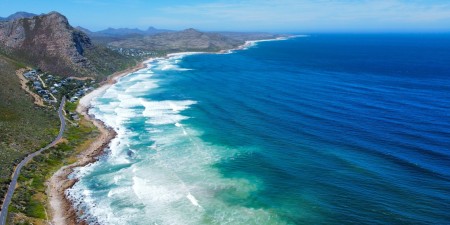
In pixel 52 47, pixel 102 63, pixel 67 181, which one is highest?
pixel 52 47

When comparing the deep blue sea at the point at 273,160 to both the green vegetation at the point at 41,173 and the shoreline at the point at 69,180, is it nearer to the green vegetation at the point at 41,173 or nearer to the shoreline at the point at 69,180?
the shoreline at the point at 69,180

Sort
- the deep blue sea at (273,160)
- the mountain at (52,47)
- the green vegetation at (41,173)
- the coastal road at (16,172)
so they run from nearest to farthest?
the coastal road at (16,172) < the green vegetation at (41,173) < the deep blue sea at (273,160) < the mountain at (52,47)

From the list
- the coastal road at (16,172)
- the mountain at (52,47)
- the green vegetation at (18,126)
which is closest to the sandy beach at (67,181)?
the coastal road at (16,172)

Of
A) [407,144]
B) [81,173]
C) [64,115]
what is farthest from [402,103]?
[64,115]

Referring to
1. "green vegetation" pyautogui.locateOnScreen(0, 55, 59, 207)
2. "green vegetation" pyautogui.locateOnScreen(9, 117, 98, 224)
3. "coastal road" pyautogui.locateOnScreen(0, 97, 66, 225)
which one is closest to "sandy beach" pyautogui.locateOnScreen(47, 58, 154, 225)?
"green vegetation" pyautogui.locateOnScreen(9, 117, 98, 224)

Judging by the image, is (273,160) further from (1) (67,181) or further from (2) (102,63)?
(2) (102,63)

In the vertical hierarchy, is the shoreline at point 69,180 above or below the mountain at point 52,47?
below

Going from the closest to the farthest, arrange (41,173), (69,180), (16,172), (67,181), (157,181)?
1. (16,172)
2. (67,181)
3. (157,181)
4. (69,180)
5. (41,173)

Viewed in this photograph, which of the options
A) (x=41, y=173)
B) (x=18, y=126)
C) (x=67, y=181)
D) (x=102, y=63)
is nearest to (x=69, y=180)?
(x=67, y=181)
